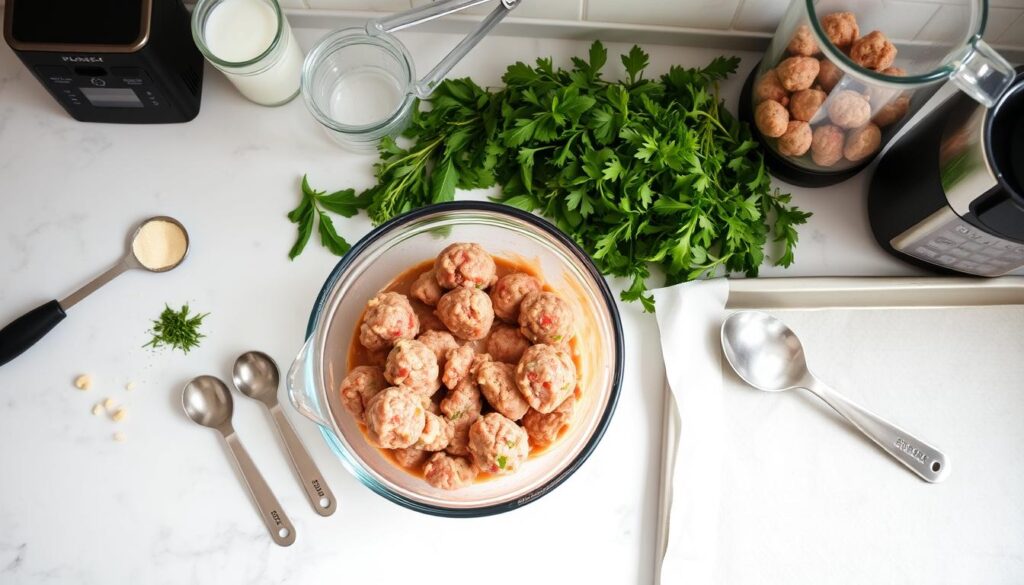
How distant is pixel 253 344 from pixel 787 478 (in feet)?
3.95

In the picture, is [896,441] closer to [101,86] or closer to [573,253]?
[573,253]

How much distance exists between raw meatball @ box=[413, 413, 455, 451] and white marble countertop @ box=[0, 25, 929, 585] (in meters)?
0.23

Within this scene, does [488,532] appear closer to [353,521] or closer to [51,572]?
[353,521]

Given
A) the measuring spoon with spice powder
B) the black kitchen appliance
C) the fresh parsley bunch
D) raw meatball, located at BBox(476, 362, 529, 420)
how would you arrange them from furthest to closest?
the measuring spoon with spice powder < the fresh parsley bunch < raw meatball, located at BBox(476, 362, 529, 420) < the black kitchen appliance

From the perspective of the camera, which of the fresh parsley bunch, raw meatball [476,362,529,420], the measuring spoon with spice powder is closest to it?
raw meatball [476,362,529,420]

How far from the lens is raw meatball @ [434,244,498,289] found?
1375mm

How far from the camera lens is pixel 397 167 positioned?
1.56 metres

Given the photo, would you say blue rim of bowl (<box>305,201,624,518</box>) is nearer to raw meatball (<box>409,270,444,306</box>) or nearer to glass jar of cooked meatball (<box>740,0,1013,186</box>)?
raw meatball (<box>409,270,444,306</box>)

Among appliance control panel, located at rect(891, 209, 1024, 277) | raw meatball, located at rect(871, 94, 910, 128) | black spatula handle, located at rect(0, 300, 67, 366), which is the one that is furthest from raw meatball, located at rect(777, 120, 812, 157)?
black spatula handle, located at rect(0, 300, 67, 366)

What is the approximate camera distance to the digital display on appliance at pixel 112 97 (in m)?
1.54

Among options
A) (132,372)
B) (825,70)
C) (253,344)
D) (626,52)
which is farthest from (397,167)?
(825,70)

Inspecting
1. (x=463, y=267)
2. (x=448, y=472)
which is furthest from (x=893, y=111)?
(x=448, y=472)

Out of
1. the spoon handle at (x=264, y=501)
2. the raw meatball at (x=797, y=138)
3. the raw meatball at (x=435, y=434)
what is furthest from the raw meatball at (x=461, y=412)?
the raw meatball at (x=797, y=138)

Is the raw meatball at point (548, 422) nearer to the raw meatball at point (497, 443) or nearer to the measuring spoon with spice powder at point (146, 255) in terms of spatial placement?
the raw meatball at point (497, 443)
